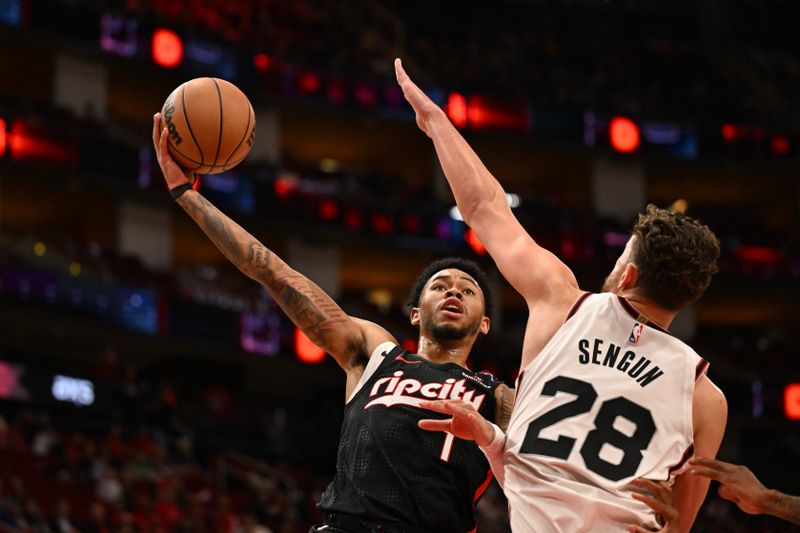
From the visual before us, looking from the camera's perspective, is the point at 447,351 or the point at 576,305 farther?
the point at 447,351

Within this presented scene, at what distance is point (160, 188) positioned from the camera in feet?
80.8

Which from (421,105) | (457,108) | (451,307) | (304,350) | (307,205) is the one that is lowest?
(304,350)

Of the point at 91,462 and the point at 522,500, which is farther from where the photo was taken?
the point at 91,462

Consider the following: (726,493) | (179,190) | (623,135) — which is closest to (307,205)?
(623,135)

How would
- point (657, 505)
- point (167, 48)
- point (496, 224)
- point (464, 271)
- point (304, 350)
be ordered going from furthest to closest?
point (167, 48), point (304, 350), point (464, 271), point (496, 224), point (657, 505)

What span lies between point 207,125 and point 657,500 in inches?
127

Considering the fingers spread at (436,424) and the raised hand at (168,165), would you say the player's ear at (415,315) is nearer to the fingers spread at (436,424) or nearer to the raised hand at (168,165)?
the raised hand at (168,165)

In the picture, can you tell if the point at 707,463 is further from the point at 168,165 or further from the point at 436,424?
the point at 168,165

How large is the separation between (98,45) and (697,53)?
18.2 metres

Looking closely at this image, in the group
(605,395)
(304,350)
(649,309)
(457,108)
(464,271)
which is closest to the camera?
(605,395)

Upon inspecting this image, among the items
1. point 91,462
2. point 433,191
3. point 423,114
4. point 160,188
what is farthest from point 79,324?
point 423,114

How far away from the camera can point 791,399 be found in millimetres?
28609

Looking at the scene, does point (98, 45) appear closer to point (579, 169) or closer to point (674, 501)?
point (579, 169)

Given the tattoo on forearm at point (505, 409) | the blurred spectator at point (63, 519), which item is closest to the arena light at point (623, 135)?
the blurred spectator at point (63, 519)
